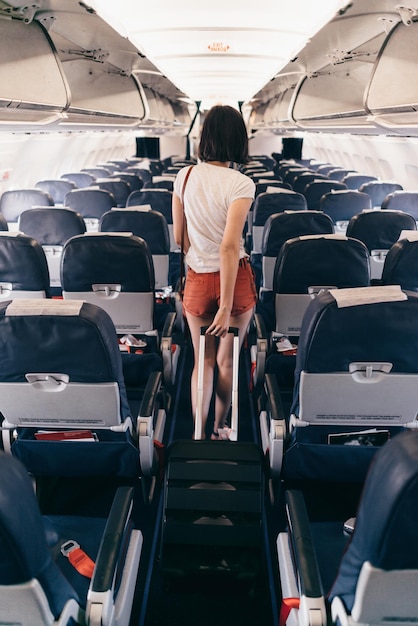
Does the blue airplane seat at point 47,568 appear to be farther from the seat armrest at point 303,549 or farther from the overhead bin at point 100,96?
the overhead bin at point 100,96

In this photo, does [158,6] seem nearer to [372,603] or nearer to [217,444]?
[217,444]

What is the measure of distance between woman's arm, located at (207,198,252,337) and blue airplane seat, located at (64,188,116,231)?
4756 millimetres

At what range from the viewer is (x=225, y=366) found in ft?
10.5

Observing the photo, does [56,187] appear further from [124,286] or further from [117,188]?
[124,286]

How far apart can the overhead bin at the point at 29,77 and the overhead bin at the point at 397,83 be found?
269 cm

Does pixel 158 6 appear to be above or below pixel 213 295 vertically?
above

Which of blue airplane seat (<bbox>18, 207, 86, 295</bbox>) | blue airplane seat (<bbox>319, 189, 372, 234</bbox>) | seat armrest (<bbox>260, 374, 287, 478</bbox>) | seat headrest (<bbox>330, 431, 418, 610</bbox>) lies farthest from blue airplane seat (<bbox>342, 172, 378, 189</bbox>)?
seat headrest (<bbox>330, 431, 418, 610</bbox>)

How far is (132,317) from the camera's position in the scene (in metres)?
Answer: 3.69

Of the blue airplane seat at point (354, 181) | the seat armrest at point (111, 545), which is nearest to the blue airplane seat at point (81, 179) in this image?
the blue airplane seat at point (354, 181)

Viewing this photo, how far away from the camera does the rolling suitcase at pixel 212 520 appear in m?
Answer: 2.22

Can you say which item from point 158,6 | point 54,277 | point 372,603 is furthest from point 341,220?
point 372,603

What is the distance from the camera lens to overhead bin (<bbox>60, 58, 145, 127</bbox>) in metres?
5.94

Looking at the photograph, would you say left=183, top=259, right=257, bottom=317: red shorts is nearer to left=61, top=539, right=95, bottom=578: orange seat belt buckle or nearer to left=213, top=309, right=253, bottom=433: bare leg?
left=213, top=309, right=253, bottom=433: bare leg

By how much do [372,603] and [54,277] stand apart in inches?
200
